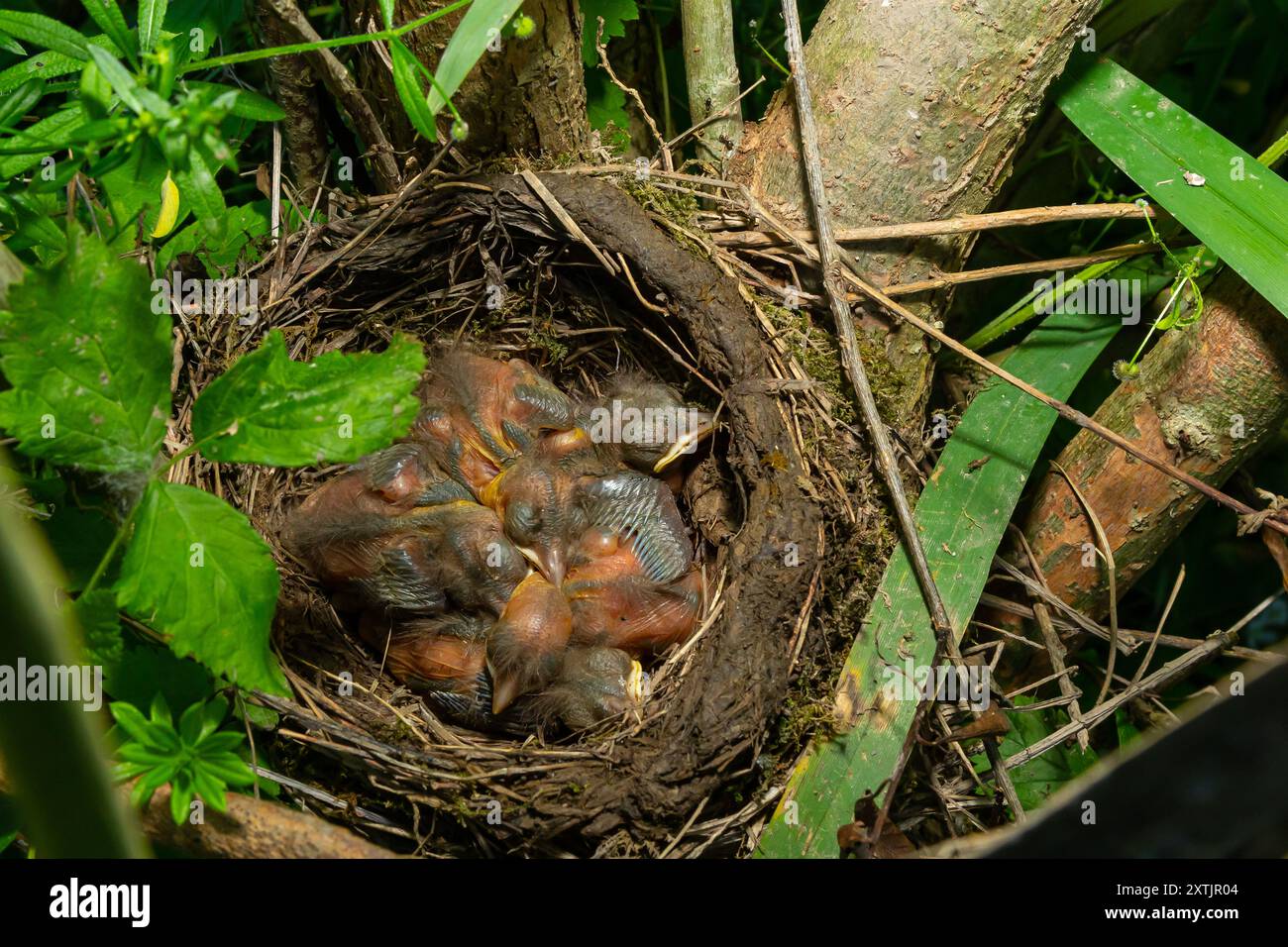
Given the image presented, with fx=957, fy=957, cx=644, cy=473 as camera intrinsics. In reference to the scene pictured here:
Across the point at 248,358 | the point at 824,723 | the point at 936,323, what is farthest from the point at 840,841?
the point at 248,358

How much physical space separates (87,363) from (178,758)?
1.44 ft

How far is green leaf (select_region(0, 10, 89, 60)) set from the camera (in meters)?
1.16

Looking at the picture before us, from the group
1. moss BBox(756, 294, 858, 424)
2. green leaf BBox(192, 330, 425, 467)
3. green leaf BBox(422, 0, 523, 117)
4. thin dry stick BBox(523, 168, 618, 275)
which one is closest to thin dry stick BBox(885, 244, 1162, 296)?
moss BBox(756, 294, 858, 424)

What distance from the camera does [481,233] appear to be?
168 centimetres

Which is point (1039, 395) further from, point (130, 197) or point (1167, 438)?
point (130, 197)

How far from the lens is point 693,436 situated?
167cm

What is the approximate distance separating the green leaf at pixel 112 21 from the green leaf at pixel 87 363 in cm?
33

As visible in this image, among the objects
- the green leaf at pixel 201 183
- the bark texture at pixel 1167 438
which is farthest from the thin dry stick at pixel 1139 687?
the green leaf at pixel 201 183

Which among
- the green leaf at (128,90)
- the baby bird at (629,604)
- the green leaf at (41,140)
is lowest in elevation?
the baby bird at (629,604)

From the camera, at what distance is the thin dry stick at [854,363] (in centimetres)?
136

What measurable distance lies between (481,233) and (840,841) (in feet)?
3.73

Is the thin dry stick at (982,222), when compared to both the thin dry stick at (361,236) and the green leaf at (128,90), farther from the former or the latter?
the green leaf at (128,90)

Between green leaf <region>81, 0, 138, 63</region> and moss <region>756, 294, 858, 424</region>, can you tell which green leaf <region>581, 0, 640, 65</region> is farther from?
green leaf <region>81, 0, 138, 63</region>

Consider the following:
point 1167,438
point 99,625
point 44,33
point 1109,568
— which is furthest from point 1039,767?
point 44,33
